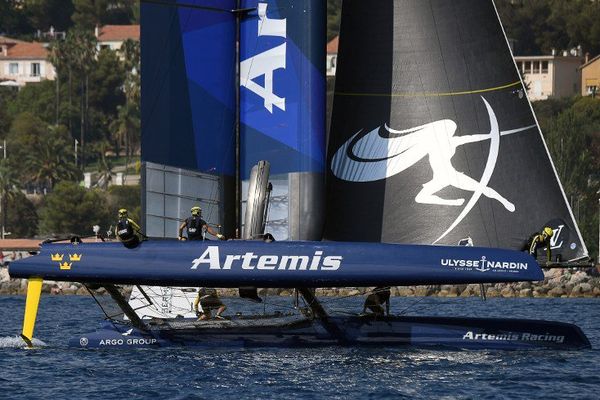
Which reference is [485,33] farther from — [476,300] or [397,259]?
[476,300]

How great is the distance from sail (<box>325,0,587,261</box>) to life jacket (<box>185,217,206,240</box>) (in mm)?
2465

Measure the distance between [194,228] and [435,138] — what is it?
13.6 ft

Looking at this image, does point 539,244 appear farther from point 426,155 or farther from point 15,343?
point 15,343

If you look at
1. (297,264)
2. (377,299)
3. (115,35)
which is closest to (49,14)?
(115,35)

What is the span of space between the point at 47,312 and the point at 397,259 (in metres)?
20.1

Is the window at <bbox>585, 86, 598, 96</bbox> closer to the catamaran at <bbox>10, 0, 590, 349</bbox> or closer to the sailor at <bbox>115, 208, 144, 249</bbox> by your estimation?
the catamaran at <bbox>10, 0, 590, 349</bbox>

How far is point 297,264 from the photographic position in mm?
22609

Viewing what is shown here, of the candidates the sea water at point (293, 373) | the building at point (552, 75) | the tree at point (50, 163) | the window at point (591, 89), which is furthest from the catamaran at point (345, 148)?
the building at point (552, 75)

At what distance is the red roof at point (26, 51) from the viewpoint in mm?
143000

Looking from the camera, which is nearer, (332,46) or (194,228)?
(194,228)

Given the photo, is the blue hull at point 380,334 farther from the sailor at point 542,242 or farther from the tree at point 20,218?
the tree at point 20,218

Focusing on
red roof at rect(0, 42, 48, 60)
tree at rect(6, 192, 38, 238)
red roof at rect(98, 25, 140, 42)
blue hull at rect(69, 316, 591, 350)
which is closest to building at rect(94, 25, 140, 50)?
red roof at rect(98, 25, 140, 42)

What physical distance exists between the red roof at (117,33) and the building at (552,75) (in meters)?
37.5

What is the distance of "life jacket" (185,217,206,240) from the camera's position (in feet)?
78.8
